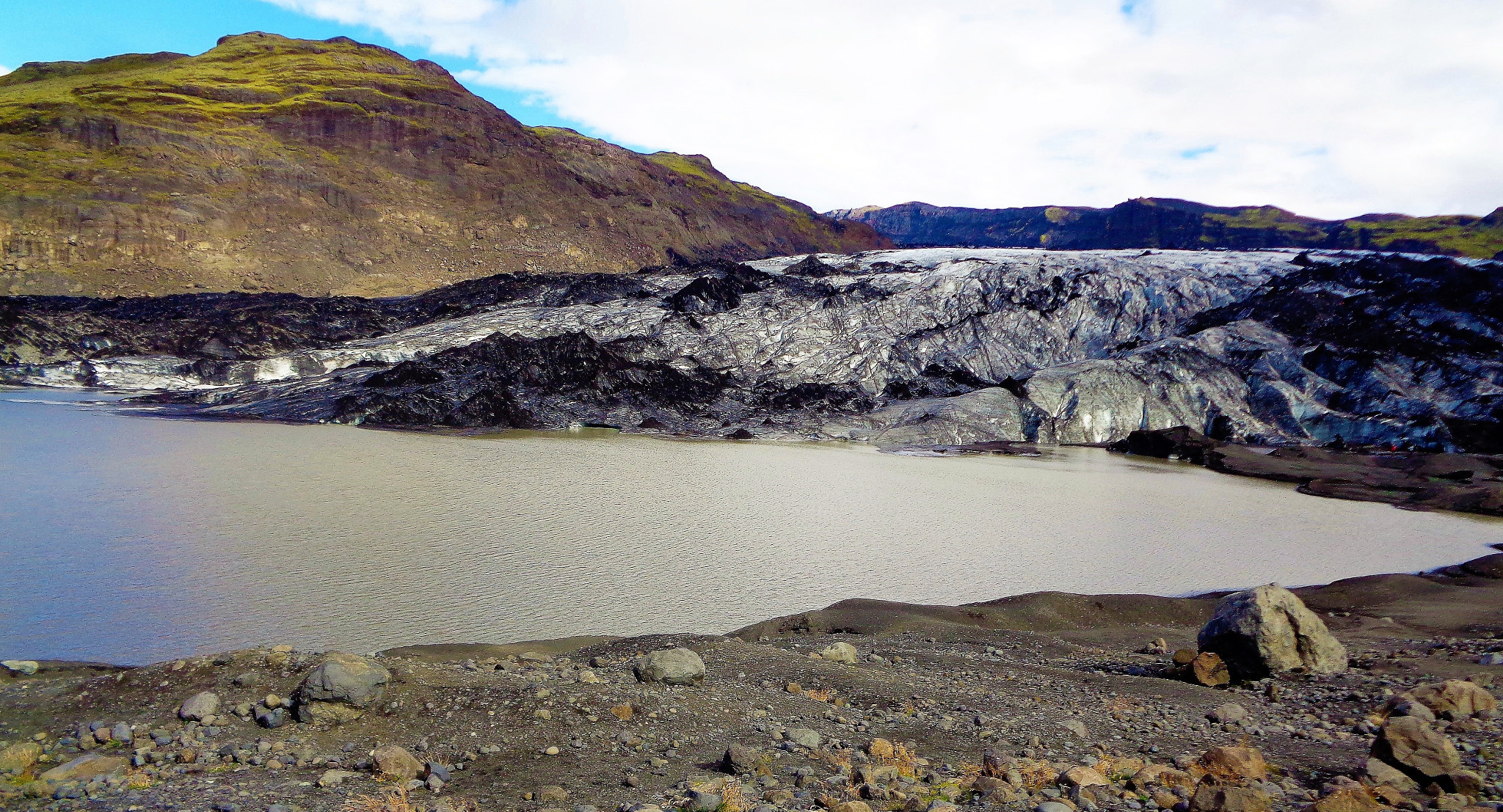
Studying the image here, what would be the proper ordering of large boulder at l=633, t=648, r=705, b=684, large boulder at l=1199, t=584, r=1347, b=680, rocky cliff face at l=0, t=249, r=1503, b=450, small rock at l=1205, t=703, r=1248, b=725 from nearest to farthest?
small rock at l=1205, t=703, r=1248, b=725, large boulder at l=633, t=648, r=705, b=684, large boulder at l=1199, t=584, r=1347, b=680, rocky cliff face at l=0, t=249, r=1503, b=450

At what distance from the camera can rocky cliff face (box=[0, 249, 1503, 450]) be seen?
27.5m

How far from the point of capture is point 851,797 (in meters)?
3.74

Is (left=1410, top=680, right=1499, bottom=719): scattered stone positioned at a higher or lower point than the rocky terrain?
higher

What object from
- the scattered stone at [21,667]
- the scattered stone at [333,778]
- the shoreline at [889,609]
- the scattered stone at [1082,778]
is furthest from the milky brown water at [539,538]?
the scattered stone at [1082,778]

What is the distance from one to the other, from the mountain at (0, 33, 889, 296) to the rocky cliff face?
8059 millimetres

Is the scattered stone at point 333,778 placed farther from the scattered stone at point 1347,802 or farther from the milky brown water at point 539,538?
the scattered stone at point 1347,802

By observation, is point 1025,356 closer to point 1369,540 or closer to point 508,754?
point 1369,540

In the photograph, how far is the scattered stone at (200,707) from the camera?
4.50 meters

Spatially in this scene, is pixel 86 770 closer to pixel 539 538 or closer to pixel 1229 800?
pixel 1229 800

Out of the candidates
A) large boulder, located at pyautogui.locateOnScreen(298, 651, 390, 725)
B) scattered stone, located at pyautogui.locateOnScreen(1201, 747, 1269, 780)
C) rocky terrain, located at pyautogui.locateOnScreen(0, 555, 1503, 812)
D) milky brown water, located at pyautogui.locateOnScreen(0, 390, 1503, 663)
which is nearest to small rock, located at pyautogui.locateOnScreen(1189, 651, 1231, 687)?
rocky terrain, located at pyautogui.locateOnScreen(0, 555, 1503, 812)

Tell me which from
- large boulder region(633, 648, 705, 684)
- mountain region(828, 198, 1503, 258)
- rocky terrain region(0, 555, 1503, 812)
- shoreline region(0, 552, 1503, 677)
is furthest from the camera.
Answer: mountain region(828, 198, 1503, 258)

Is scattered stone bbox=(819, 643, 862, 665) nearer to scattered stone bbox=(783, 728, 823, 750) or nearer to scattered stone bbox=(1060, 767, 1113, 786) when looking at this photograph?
scattered stone bbox=(783, 728, 823, 750)

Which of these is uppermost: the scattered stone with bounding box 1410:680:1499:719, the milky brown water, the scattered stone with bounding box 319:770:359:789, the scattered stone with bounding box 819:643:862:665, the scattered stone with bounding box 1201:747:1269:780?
the scattered stone with bounding box 1410:680:1499:719

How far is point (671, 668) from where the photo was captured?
5.54m
